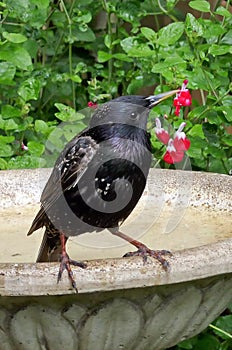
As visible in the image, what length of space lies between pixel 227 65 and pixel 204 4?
410mm

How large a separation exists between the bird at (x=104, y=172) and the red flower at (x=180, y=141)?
0.67 m

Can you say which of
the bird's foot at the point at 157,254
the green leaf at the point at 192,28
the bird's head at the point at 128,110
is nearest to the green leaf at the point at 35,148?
the green leaf at the point at 192,28

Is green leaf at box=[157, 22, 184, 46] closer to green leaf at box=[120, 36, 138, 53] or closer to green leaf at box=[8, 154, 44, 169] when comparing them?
green leaf at box=[120, 36, 138, 53]

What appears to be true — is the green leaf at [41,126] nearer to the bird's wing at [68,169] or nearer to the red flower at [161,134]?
the red flower at [161,134]

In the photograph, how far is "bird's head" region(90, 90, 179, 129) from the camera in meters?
2.11

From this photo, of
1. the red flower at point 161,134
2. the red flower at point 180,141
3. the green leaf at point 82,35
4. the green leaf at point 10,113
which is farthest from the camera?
the green leaf at point 82,35

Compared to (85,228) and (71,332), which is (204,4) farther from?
(71,332)

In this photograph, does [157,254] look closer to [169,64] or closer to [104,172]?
[104,172]

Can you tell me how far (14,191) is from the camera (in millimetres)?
2643

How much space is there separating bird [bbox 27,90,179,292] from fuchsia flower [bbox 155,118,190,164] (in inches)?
26.5

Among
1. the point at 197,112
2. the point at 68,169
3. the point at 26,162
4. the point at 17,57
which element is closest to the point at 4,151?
the point at 26,162

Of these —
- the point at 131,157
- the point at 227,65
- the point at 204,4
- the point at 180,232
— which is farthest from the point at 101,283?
the point at 227,65

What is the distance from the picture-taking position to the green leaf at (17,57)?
3.35m

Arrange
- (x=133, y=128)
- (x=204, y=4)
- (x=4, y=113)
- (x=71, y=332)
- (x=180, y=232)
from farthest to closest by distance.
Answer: (x=4, y=113)
(x=204, y=4)
(x=180, y=232)
(x=133, y=128)
(x=71, y=332)
